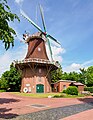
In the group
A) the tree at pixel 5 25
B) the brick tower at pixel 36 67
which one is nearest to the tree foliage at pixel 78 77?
the brick tower at pixel 36 67

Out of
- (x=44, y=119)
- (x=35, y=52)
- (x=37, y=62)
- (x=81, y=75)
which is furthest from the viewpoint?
(x=81, y=75)

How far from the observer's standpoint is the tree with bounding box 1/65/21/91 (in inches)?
2226

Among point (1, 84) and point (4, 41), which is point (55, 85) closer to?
point (1, 84)

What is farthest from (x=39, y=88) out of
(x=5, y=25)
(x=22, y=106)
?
(x=5, y=25)

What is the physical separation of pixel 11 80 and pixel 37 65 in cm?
1493

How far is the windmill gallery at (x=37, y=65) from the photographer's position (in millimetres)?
44469

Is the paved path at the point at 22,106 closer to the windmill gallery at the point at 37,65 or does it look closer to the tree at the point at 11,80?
the windmill gallery at the point at 37,65

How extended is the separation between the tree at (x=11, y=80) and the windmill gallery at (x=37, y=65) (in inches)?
353

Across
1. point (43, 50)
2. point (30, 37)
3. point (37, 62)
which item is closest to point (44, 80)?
point (37, 62)

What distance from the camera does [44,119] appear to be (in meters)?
11.7

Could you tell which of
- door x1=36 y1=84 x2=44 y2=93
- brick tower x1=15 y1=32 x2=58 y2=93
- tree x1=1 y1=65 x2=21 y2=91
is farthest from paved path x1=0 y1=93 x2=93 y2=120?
tree x1=1 y1=65 x2=21 y2=91

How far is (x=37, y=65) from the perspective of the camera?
148ft

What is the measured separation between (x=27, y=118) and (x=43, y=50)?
37.2 meters

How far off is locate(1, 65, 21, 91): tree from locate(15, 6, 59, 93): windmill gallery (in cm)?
896
